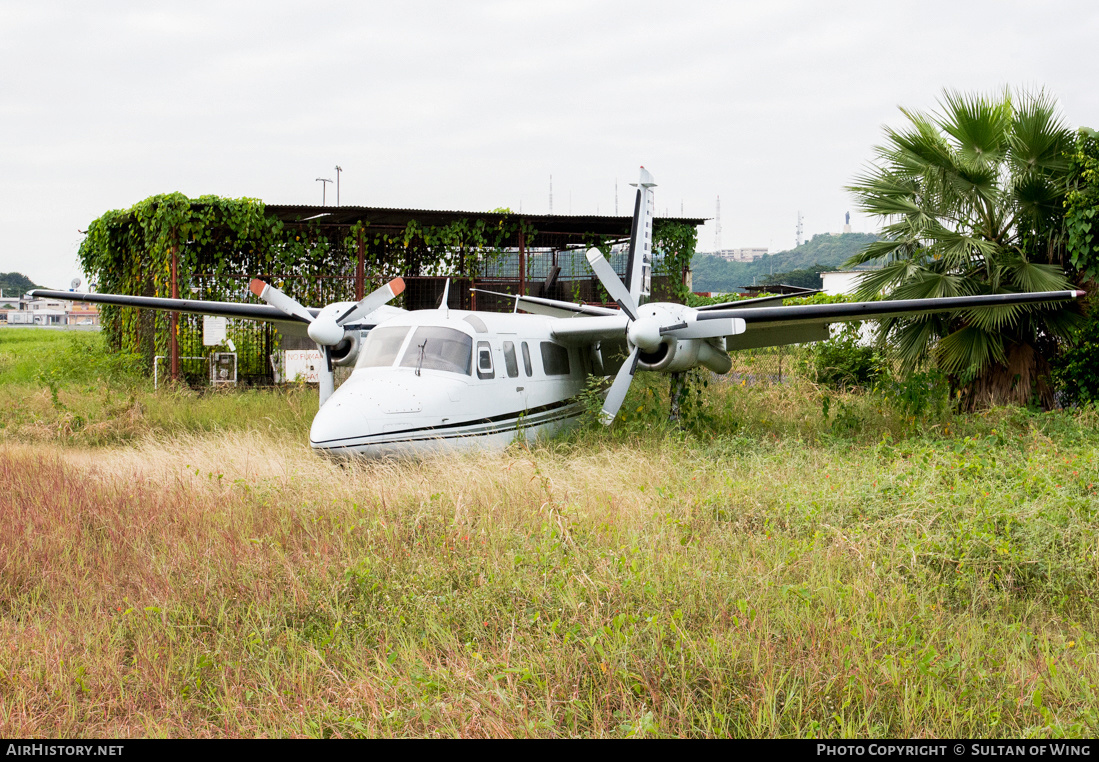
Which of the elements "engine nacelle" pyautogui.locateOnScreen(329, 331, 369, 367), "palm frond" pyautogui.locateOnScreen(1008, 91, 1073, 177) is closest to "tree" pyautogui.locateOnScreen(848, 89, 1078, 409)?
"palm frond" pyautogui.locateOnScreen(1008, 91, 1073, 177)

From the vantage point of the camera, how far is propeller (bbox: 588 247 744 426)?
1107 cm

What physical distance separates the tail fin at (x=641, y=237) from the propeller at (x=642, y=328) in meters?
2.04

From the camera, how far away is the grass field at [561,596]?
3.85 m

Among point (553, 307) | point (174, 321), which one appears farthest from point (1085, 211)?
point (174, 321)

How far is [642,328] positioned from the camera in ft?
36.4

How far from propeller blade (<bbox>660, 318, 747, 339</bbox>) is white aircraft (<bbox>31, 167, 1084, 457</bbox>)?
0.01 m

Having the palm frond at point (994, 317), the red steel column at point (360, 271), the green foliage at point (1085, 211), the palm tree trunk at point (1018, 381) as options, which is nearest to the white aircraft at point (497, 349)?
the palm frond at point (994, 317)

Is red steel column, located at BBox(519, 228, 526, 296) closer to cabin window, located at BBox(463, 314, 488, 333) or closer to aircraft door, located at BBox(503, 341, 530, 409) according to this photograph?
aircraft door, located at BBox(503, 341, 530, 409)

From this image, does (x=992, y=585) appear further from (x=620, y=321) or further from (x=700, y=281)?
(x=700, y=281)

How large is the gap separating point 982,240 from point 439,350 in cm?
836

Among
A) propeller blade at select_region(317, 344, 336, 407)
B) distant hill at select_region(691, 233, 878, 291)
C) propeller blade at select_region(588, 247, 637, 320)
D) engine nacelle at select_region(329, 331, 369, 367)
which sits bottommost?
propeller blade at select_region(317, 344, 336, 407)

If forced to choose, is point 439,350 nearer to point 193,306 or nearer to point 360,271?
point 193,306

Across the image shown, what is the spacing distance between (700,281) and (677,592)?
111 meters
